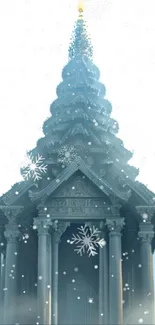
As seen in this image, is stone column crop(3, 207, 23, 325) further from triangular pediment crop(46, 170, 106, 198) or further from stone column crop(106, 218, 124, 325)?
stone column crop(106, 218, 124, 325)

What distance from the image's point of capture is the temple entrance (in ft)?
65.1

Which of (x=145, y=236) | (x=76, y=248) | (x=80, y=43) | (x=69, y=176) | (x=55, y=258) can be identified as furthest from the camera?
(x=80, y=43)

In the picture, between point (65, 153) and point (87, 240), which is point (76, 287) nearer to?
point (87, 240)

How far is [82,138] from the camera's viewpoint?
81.5ft

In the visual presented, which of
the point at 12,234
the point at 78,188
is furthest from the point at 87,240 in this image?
the point at 12,234

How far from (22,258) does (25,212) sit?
2138 mm

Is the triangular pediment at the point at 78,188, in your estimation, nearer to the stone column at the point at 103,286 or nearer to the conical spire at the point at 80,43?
the stone column at the point at 103,286

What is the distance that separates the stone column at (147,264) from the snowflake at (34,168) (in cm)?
471

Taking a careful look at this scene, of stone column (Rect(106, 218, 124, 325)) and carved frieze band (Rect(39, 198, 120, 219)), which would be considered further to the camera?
carved frieze band (Rect(39, 198, 120, 219))

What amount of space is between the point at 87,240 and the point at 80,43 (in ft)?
49.6

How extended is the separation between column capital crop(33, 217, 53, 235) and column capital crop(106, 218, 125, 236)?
223cm

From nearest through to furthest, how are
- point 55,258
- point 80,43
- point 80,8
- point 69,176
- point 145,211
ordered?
1. point 145,211
2. point 69,176
3. point 55,258
4. point 80,43
5. point 80,8

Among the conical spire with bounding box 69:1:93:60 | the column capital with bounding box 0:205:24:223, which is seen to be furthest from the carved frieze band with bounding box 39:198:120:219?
the conical spire with bounding box 69:1:93:60

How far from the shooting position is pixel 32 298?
65.4 ft
